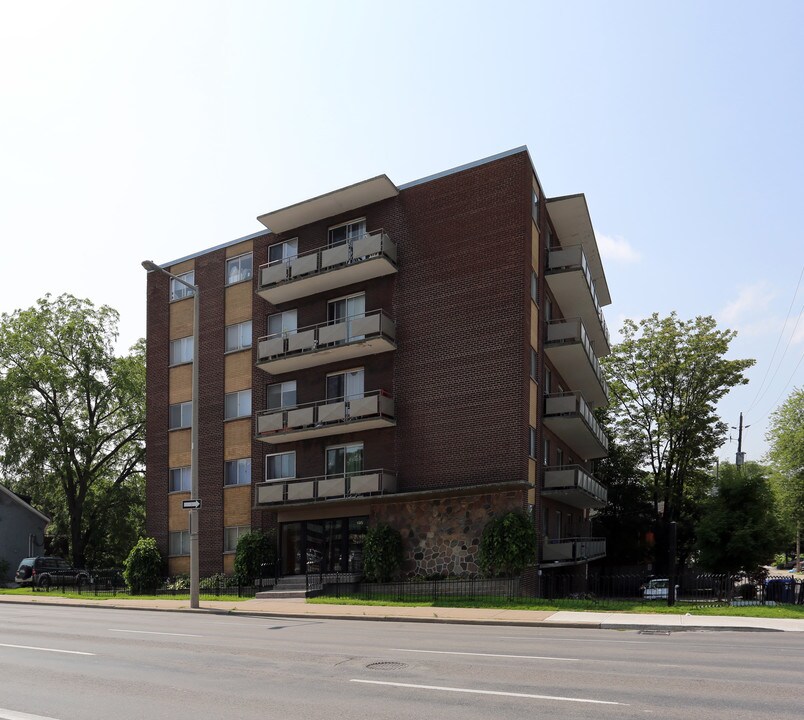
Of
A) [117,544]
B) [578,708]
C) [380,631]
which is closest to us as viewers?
[578,708]

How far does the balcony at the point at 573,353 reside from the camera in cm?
3312

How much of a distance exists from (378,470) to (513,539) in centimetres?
630

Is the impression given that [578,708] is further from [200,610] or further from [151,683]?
[200,610]

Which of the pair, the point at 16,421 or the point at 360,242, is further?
the point at 16,421

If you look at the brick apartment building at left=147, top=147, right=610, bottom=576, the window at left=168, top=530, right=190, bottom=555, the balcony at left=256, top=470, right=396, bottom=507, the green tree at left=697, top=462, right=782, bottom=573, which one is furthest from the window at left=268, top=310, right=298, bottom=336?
the green tree at left=697, top=462, right=782, bottom=573

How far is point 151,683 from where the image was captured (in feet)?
34.5

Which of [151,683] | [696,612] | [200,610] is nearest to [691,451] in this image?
[696,612]

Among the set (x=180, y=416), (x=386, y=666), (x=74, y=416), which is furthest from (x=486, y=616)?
(x=74, y=416)

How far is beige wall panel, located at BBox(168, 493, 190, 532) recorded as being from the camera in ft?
124

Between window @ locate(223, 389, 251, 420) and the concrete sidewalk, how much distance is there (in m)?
10.1

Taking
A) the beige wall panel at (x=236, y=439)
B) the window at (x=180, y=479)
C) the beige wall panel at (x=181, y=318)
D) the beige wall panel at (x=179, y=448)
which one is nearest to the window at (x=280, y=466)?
the beige wall panel at (x=236, y=439)

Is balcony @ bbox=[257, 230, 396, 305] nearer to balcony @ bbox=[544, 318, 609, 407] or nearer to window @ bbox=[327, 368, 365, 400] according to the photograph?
window @ bbox=[327, 368, 365, 400]

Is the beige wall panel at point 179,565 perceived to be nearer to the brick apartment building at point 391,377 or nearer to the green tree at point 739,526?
the brick apartment building at point 391,377

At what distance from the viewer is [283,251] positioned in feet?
121
